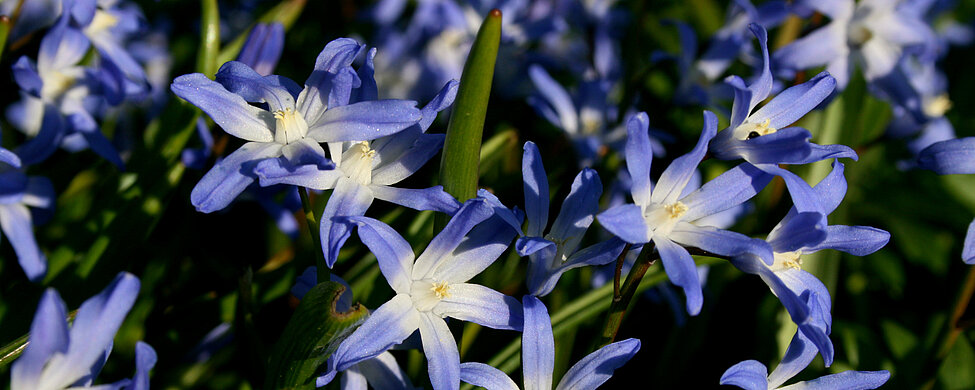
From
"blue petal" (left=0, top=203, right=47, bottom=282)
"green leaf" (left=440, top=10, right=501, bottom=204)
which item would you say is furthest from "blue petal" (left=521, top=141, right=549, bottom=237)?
"blue petal" (left=0, top=203, right=47, bottom=282)

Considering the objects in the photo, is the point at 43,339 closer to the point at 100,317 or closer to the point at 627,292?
the point at 100,317

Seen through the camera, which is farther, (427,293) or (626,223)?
(427,293)

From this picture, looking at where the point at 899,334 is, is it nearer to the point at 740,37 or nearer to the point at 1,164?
the point at 740,37

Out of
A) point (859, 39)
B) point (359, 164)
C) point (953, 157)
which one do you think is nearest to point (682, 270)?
point (359, 164)

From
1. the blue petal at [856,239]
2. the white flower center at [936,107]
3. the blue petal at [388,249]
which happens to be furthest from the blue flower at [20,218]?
the white flower center at [936,107]

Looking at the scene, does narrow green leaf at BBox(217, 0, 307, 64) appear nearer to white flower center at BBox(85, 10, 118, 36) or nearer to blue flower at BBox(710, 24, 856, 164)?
white flower center at BBox(85, 10, 118, 36)

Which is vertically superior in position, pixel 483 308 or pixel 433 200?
pixel 433 200
